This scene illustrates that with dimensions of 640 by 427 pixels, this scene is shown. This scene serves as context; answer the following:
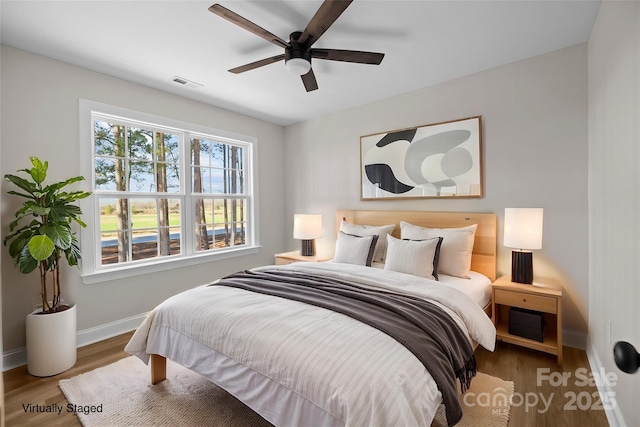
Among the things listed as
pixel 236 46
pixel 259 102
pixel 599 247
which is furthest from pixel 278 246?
pixel 599 247

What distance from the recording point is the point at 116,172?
313 cm

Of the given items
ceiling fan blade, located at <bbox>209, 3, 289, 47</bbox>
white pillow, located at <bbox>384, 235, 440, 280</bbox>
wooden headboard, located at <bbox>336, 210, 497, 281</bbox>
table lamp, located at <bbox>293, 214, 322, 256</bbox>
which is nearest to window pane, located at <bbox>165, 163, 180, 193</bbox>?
table lamp, located at <bbox>293, 214, 322, 256</bbox>

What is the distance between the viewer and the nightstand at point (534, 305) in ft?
7.67

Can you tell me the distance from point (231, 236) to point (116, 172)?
1.62 metres

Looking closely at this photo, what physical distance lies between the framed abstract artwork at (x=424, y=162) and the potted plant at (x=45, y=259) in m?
3.01

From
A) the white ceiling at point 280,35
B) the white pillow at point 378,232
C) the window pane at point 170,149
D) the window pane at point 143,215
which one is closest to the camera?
the white ceiling at point 280,35

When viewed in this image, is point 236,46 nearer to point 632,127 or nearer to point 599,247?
point 632,127

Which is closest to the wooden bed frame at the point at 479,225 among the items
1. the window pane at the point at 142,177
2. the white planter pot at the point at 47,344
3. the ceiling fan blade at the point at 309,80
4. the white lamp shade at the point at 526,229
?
the white lamp shade at the point at 526,229

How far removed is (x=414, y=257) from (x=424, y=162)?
1.24 meters

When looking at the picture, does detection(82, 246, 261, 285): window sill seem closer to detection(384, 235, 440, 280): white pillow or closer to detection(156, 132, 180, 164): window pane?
detection(156, 132, 180, 164): window pane

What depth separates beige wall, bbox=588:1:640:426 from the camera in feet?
4.67

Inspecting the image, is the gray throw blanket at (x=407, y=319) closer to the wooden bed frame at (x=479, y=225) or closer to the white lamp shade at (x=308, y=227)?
the wooden bed frame at (x=479, y=225)

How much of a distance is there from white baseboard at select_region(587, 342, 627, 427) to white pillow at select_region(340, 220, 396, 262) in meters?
1.85

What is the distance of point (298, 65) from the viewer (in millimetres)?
2174
